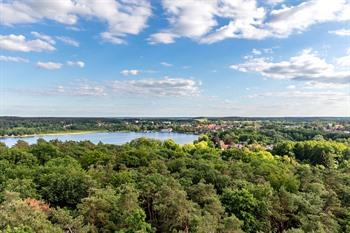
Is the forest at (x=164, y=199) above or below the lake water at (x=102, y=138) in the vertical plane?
above

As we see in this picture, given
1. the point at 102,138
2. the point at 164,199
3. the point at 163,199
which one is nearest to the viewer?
the point at 164,199

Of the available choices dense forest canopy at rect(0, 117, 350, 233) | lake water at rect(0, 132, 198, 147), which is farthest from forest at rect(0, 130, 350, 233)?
lake water at rect(0, 132, 198, 147)

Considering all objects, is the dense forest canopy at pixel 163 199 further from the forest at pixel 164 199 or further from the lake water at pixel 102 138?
the lake water at pixel 102 138

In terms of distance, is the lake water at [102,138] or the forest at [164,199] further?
the lake water at [102,138]

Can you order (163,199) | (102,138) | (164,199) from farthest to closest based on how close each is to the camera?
(102,138) < (163,199) < (164,199)

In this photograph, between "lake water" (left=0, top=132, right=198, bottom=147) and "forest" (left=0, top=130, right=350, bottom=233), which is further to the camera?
"lake water" (left=0, top=132, right=198, bottom=147)

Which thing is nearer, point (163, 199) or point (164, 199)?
point (164, 199)

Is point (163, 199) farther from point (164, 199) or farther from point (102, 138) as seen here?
point (102, 138)

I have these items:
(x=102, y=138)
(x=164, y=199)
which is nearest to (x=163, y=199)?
(x=164, y=199)

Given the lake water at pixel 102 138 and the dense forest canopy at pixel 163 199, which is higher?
the dense forest canopy at pixel 163 199

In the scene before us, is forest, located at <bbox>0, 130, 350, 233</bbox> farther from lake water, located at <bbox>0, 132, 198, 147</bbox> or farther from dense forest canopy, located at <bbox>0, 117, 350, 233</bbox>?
lake water, located at <bbox>0, 132, 198, 147</bbox>

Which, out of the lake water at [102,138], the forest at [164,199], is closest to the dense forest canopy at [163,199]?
the forest at [164,199]

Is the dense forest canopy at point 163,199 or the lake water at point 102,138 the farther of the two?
the lake water at point 102,138
